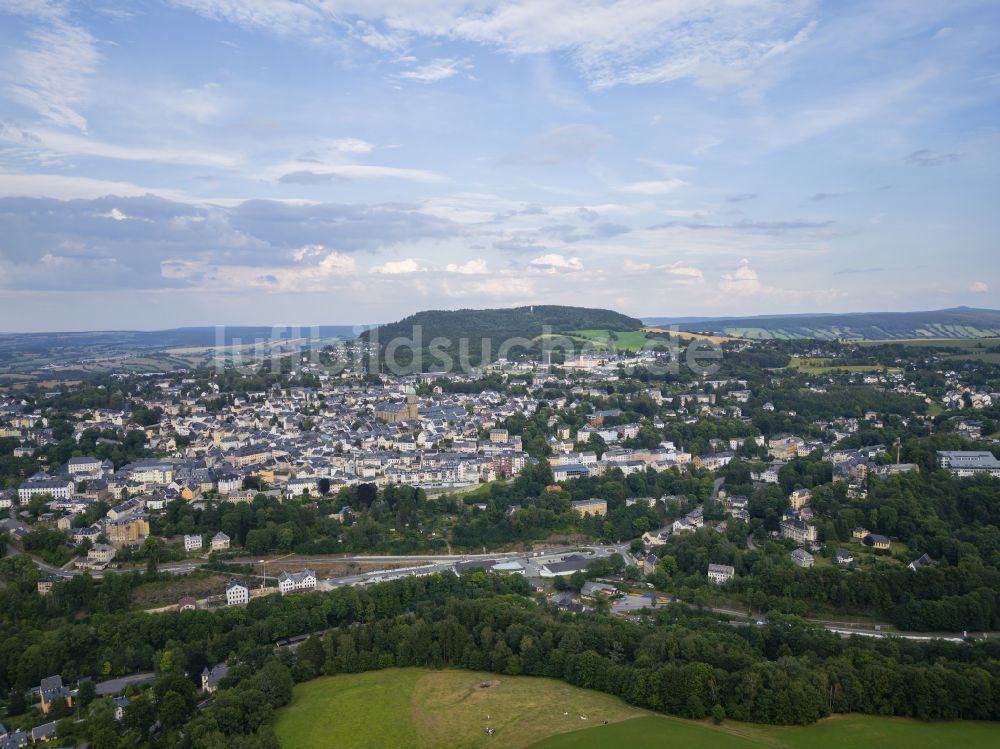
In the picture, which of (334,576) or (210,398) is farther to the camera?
(210,398)

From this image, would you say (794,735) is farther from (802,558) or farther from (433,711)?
(802,558)

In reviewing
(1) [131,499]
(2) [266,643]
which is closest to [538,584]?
(2) [266,643]

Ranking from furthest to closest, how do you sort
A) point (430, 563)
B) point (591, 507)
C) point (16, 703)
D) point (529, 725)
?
point (591, 507), point (430, 563), point (16, 703), point (529, 725)

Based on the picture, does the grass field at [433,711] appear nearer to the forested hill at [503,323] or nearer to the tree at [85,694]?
the tree at [85,694]

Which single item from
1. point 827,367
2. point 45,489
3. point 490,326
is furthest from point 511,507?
point 490,326

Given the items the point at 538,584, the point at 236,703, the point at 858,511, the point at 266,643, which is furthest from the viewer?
the point at 858,511

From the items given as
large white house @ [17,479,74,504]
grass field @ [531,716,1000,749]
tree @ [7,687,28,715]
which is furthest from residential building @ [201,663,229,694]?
large white house @ [17,479,74,504]

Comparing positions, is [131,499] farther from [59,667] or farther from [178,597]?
[59,667]
